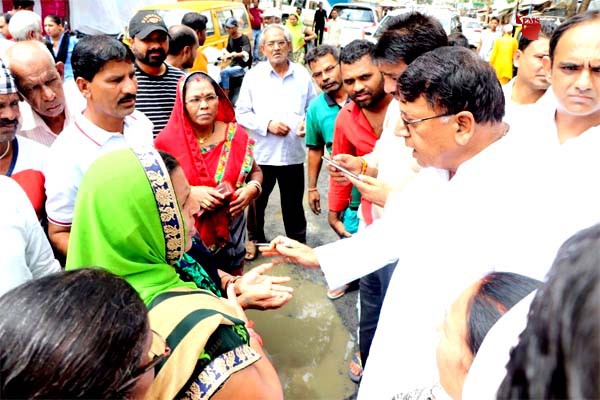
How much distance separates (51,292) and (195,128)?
1943 millimetres

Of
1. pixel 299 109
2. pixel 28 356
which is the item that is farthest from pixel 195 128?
pixel 28 356

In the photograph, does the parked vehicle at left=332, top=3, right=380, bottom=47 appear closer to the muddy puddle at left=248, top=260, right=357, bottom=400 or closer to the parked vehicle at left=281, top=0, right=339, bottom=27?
the parked vehicle at left=281, top=0, right=339, bottom=27

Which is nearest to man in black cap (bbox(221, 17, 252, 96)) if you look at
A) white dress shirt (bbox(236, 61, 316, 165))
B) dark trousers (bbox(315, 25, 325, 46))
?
white dress shirt (bbox(236, 61, 316, 165))

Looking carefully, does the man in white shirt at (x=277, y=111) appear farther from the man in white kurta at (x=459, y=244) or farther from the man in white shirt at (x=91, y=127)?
the man in white kurta at (x=459, y=244)

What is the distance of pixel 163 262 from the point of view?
144cm

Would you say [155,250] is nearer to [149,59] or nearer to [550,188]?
[550,188]

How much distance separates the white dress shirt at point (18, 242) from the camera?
138 centimetres

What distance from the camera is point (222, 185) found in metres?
2.59

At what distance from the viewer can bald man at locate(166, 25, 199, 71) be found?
367cm

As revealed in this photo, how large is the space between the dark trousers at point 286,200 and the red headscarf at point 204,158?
1.12 metres

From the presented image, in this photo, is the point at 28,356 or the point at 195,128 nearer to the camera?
the point at 28,356

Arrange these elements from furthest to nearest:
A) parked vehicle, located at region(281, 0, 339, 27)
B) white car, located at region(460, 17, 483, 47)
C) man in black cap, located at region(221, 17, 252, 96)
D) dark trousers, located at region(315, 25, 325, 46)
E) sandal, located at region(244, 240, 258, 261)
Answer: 1. parked vehicle, located at region(281, 0, 339, 27)
2. dark trousers, located at region(315, 25, 325, 46)
3. white car, located at region(460, 17, 483, 47)
4. man in black cap, located at region(221, 17, 252, 96)
5. sandal, located at region(244, 240, 258, 261)

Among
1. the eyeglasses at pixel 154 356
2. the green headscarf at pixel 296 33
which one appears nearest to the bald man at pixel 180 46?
the eyeglasses at pixel 154 356

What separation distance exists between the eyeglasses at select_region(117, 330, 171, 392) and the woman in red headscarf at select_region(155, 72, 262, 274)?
1413 millimetres
